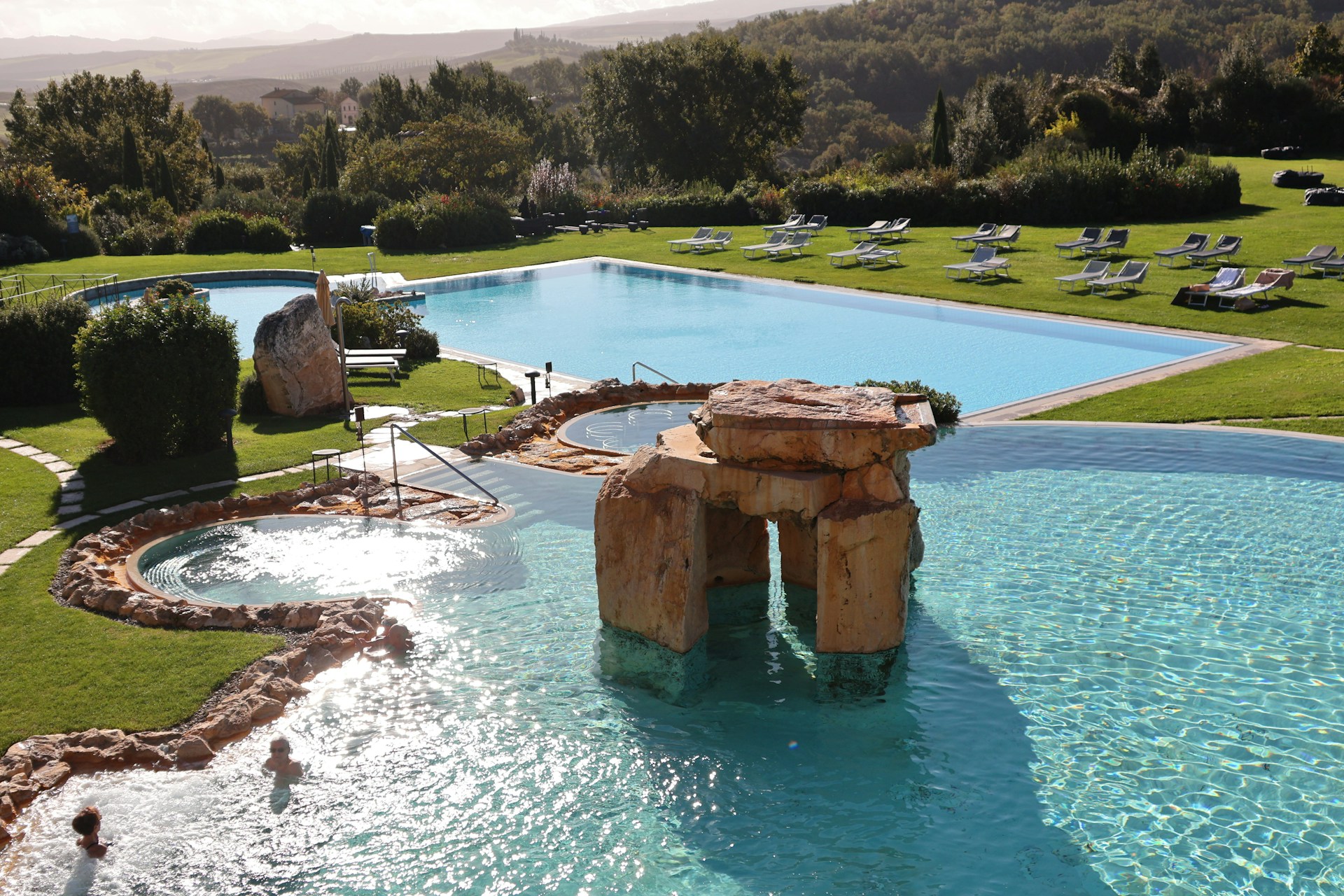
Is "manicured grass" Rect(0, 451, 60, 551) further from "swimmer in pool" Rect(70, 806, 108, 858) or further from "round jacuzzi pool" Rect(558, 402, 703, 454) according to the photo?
"round jacuzzi pool" Rect(558, 402, 703, 454)

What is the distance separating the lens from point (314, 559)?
35.2 ft

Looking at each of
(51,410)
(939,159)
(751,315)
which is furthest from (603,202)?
(51,410)

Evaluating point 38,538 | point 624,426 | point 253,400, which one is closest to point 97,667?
point 38,538

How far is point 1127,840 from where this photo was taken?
643 cm

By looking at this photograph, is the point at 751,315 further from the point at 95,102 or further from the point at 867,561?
the point at 95,102

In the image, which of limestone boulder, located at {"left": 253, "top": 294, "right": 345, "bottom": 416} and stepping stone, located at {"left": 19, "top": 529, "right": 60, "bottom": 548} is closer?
stepping stone, located at {"left": 19, "top": 529, "right": 60, "bottom": 548}

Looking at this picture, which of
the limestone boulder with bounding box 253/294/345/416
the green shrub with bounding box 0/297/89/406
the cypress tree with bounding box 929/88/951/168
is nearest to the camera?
the limestone boulder with bounding box 253/294/345/416

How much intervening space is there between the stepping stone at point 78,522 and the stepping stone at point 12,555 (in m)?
0.58

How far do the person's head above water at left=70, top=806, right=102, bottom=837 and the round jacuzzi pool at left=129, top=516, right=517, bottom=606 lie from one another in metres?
3.45

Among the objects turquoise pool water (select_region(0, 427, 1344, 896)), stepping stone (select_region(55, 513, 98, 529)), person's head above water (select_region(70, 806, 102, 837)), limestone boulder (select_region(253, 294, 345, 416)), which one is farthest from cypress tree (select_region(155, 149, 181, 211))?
person's head above water (select_region(70, 806, 102, 837))

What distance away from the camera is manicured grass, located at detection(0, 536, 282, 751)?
769 centimetres

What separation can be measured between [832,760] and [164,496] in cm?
865

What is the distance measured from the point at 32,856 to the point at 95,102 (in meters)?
59.3

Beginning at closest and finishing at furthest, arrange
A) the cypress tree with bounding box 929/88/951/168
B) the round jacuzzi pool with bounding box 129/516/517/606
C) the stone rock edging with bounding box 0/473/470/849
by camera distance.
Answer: the stone rock edging with bounding box 0/473/470/849, the round jacuzzi pool with bounding box 129/516/517/606, the cypress tree with bounding box 929/88/951/168
